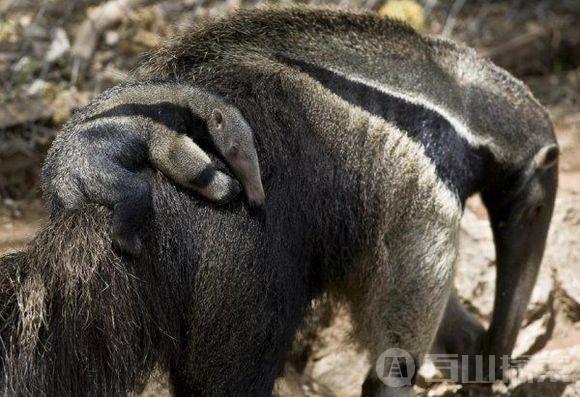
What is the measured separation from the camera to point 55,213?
3.74 metres

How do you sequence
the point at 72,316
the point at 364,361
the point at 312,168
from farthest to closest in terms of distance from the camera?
the point at 364,361 < the point at 312,168 < the point at 72,316

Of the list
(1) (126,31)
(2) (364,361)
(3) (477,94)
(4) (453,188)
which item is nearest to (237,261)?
(4) (453,188)

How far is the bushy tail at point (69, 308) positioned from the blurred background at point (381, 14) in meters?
0.76

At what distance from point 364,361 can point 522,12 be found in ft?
17.0

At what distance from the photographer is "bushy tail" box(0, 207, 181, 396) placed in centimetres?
354

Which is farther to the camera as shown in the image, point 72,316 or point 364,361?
point 364,361

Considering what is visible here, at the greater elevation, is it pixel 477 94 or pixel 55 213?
pixel 477 94

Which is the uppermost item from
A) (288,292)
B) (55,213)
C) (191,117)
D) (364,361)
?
(191,117)

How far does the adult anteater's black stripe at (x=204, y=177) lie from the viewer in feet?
12.3

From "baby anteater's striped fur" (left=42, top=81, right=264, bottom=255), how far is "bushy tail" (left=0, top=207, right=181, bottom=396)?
0.10 meters

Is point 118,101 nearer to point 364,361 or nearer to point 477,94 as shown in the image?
point 477,94

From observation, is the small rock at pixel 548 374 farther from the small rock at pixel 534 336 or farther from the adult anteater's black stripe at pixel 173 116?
the adult anteater's black stripe at pixel 173 116
